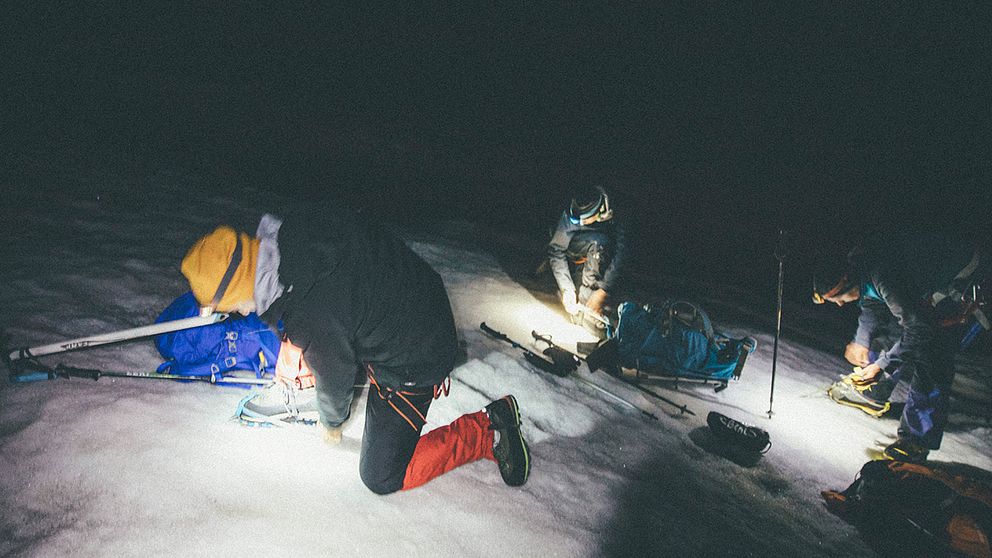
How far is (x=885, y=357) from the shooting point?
16.0 ft

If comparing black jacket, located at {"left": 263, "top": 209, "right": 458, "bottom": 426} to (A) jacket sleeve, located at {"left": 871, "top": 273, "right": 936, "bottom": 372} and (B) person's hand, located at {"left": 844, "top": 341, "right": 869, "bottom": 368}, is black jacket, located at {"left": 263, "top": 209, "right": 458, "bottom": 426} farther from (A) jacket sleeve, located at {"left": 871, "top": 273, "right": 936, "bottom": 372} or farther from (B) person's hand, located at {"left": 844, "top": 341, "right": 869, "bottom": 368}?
(B) person's hand, located at {"left": 844, "top": 341, "right": 869, "bottom": 368}

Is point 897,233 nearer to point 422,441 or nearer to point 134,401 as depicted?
point 422,441

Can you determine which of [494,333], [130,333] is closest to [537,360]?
[494,333]

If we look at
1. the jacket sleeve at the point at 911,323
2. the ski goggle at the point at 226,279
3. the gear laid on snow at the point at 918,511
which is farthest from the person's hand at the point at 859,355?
the ski goggle at the point at 226,279

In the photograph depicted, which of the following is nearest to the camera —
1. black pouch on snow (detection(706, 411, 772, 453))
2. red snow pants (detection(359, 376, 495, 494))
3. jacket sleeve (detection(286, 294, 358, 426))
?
jacket sleeve (detection(286, 294, 358, 426))

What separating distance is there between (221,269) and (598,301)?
5.41 m

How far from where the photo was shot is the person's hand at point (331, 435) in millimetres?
2920

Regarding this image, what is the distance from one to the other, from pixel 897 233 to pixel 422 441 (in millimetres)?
4808

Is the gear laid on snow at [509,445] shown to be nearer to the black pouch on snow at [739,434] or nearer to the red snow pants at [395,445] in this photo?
the red snow pants at [395,445]

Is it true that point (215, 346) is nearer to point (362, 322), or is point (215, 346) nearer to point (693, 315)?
point (362, 322)

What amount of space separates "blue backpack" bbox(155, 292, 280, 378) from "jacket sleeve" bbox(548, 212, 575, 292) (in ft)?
13.5

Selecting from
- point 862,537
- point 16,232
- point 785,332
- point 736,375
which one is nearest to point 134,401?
point 16,232

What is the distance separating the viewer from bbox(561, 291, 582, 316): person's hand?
6590mm

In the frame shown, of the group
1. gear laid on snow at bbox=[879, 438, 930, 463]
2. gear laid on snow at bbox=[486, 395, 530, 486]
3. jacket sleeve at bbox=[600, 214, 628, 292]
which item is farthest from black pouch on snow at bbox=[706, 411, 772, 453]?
jacket sleeve at bbox=[600, 214, 628, 292]
